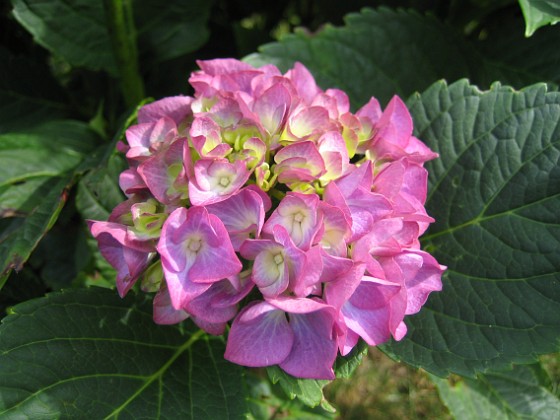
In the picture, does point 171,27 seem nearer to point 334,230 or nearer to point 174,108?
point 174,108

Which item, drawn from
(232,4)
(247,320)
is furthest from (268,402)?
(232,4)

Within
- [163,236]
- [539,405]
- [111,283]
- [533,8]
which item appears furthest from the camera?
[539,405]

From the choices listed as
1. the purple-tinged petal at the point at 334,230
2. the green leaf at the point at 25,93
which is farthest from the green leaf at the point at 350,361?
the green leaf at the point at 25,93

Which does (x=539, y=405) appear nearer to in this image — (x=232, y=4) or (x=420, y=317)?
(x=420, y=317)

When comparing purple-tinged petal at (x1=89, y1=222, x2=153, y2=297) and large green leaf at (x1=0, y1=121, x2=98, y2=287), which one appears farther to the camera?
large green leaf at (x1=0, y1=121, x2=98, y2=287)

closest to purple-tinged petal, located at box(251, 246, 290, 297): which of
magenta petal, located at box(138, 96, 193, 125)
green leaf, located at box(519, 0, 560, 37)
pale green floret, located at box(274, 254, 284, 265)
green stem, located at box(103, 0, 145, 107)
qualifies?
pale green floret, located at box(274, 254, 284, 265)

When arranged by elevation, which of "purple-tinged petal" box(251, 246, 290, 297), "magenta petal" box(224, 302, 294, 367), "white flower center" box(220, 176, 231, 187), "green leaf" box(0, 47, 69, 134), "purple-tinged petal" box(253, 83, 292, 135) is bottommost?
"green leaf" box(0, 47, 69, 134)

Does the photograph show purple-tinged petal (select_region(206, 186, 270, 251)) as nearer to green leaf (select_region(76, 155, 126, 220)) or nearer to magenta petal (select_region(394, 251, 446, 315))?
magenta petal (select_region(394, 251, 446, 315))

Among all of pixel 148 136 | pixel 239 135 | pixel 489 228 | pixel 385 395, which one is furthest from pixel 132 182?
pixel 385 395
